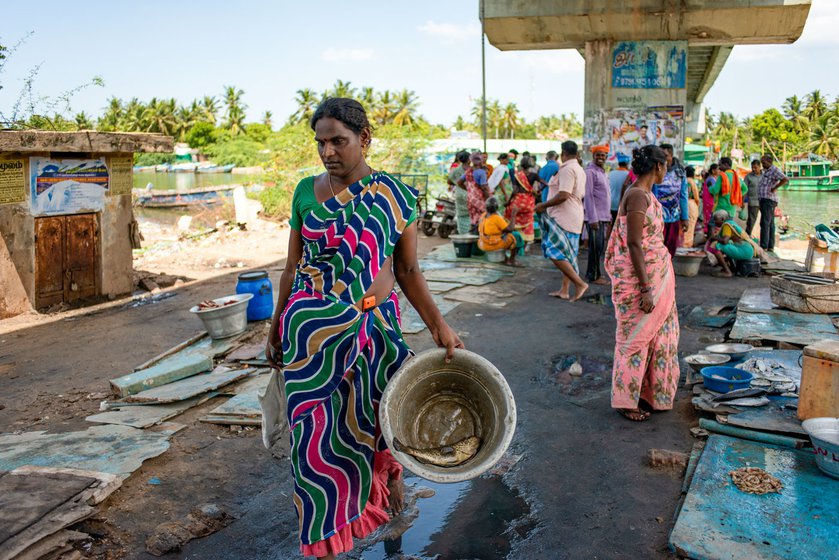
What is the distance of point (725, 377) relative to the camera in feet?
14.1

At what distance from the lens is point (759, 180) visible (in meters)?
12.1

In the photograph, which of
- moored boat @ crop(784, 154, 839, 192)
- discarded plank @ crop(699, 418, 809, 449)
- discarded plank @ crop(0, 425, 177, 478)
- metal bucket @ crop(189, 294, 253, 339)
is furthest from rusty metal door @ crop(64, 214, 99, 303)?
moored boat @ crop(784, 154, 839, 192)

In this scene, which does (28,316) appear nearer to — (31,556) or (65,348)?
(65,348)

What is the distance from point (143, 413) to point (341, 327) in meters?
2.81

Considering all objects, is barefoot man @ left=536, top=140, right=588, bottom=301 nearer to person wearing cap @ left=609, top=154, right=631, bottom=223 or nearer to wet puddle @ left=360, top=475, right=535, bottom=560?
person wearing cap @ left=609, top=154, right=631, bottom=223

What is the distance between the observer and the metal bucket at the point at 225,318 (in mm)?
6129

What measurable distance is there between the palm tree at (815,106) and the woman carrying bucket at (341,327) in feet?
206

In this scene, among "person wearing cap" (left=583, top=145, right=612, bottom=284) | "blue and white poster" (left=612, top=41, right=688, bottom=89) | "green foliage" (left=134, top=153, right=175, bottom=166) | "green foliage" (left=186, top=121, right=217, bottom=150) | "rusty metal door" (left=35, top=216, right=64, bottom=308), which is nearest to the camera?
"rusty metal door" (left=35, top=216, right=64, bottom=308)

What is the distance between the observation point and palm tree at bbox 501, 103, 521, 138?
70.7 metres

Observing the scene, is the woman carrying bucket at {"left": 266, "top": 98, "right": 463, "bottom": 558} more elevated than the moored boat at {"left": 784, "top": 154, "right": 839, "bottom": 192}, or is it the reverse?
the moored boat at {"left": 784, "top": 154, "right": 839, "bottom": 192}

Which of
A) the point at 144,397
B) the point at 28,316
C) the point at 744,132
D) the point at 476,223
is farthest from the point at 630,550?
the point at 744,132

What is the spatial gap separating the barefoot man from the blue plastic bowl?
3.34 meters

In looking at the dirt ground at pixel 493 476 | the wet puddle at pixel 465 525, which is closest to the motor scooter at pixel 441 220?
the dirt ground at pixel 493 476

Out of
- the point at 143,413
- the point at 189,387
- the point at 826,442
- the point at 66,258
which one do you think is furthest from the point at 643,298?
the point at 66,258
